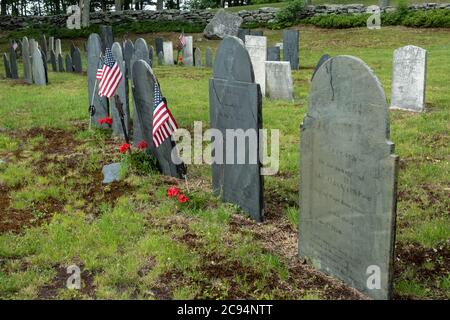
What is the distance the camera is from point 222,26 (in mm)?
29594

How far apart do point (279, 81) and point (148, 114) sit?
5969 mm

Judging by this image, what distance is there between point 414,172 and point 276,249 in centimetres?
300

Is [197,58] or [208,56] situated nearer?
[208,56]

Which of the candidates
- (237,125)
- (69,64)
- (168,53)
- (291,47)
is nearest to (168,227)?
(237,125)

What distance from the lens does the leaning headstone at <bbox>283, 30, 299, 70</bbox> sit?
62.5 feet

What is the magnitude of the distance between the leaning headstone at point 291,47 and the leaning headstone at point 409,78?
7977 millimetres

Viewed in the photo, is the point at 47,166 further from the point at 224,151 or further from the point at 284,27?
the point at 284,27

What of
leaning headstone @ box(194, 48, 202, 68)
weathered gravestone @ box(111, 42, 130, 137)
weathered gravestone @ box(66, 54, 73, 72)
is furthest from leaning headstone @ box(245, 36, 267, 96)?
weathered gravestone @ box(66, 54, 73, 72)

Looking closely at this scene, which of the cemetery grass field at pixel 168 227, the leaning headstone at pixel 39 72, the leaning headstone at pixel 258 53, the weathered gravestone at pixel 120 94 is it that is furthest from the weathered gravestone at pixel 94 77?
the leaning headstone at pixel 39 72

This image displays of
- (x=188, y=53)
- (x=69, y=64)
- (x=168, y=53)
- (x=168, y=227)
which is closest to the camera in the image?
(x=168, y=227)

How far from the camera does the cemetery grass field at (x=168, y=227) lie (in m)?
4.40

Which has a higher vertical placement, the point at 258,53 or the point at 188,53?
the point at 258,53

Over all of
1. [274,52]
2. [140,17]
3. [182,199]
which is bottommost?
[182,199]

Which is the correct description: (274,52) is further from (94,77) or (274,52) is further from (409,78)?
(94,77)
